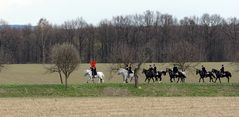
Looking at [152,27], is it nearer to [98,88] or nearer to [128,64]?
[128,64]

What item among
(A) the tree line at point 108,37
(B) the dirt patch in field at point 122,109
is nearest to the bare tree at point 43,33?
(A) the tree line at point 108,37

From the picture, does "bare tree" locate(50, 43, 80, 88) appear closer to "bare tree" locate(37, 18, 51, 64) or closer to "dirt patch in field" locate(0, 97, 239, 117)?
"dirt patch in field" locate(0, 97, 239, 117)

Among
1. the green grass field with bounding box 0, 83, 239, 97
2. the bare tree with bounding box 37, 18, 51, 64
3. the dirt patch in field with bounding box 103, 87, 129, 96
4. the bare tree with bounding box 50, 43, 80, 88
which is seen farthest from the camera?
the bare tree with bounding box 37, 18, 51, 64

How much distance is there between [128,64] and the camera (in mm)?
54250

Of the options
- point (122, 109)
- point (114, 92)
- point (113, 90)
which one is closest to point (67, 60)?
point (113, 90)

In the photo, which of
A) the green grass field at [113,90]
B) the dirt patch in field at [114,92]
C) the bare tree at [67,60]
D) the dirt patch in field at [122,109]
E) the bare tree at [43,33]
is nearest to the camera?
the dirt patch in field at [122,109]

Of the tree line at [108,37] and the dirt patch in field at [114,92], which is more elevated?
the tree line at [108,37]

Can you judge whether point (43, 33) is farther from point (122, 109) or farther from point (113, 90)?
point (122, 109)

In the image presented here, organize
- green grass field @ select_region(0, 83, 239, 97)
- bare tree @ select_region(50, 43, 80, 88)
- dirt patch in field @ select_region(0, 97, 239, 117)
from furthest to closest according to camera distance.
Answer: bare tree @ select_region(50, 43, 80, 88)
green grass field @ select_region(0, 83, 239, 97)
dirt patch in field @ select_region(0, 97, 239, 117)

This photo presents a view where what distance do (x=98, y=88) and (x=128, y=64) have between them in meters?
9.83

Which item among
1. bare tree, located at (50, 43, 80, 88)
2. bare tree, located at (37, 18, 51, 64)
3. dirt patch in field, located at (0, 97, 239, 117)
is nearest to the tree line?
bare tree, located at (37, 18, 51, 64)

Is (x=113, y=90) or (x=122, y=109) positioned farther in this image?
(x=113, y=90)

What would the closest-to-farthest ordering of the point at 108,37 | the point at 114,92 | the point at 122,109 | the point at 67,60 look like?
the point at 122,109 < the point at 114,92 < the point at 67,60 < the point at 108,37

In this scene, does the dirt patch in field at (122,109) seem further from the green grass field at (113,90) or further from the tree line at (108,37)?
the tree line at (108,37)
